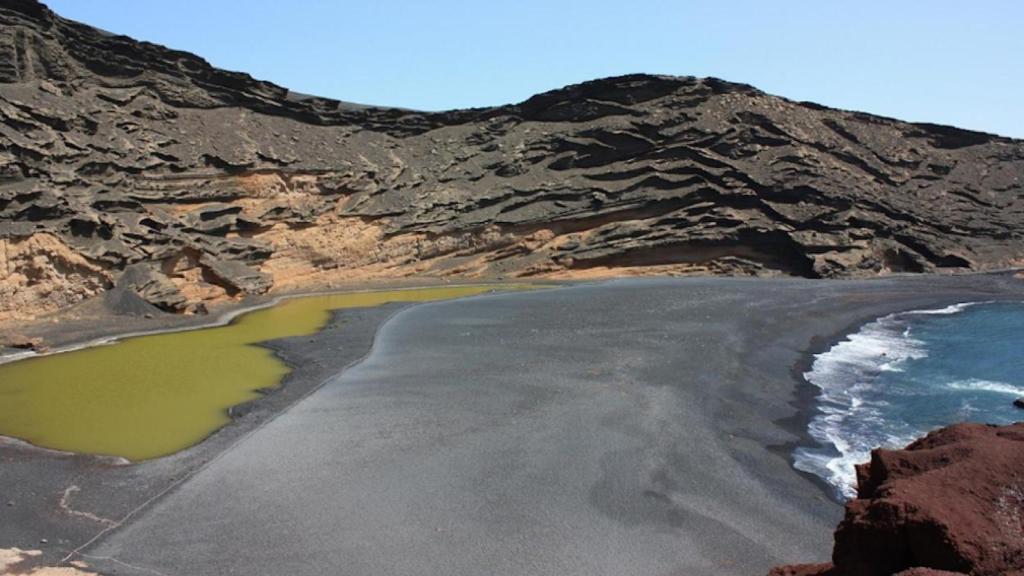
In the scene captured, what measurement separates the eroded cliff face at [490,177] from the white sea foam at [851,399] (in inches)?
632

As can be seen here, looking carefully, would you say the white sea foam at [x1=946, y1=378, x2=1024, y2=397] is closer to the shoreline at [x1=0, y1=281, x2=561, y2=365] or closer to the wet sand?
the wet sand

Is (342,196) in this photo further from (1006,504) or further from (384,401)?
(1006,504)

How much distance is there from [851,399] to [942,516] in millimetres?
10712

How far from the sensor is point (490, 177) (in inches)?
1678

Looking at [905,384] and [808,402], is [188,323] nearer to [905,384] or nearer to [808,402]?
[808,402]

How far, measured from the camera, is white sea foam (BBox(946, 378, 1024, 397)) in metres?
14.1

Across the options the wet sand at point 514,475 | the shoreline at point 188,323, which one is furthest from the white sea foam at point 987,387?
the shoreline at point 188,323

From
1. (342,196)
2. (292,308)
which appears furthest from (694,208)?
(292,308)

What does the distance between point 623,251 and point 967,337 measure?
19.1 meters

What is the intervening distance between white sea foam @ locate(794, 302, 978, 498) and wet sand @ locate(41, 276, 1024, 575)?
1.27 feet

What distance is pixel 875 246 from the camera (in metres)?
37.1

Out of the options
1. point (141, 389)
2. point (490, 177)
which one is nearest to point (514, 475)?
point (141, 389)

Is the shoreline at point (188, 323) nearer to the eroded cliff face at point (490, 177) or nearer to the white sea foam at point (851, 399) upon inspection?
the eroded cliff face at point (490, 177)

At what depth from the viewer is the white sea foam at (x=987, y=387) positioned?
46.4 ft
